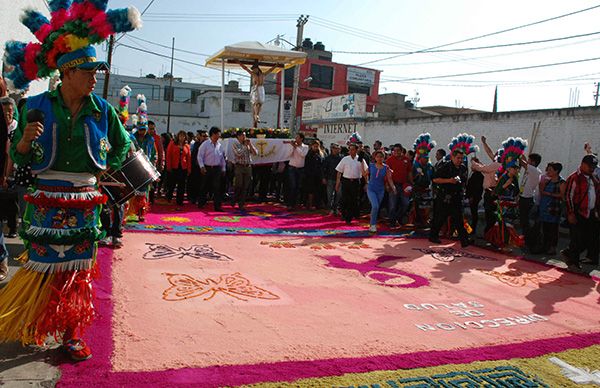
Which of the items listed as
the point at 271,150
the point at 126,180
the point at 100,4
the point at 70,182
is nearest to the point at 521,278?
the point at 126,180

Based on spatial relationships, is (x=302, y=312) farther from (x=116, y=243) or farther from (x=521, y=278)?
(x=521, y=278)

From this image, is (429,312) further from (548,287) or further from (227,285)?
(548,287)

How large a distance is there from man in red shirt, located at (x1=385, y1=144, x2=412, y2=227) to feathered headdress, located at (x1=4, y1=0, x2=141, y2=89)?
834 cm

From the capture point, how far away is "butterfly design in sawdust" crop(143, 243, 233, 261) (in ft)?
19.8

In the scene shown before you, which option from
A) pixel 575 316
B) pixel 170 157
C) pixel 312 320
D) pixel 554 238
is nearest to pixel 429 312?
pixel 312 320

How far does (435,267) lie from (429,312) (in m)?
2.25

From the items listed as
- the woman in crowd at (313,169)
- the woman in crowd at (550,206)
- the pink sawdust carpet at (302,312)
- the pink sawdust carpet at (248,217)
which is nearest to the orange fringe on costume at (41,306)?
the pink sawdust carpet at (302,312)

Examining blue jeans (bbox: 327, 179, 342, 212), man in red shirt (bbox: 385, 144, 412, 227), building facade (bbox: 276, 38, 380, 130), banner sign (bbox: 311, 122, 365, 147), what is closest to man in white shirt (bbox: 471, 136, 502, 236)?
man in red shirt (bbox: 385, 144, 412, 227)

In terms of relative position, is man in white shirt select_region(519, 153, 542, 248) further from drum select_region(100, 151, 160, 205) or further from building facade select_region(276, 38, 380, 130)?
building facade select_region(276, 38, 380, 130)

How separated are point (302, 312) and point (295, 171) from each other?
8061 mm

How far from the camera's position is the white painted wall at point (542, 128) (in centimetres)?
1363

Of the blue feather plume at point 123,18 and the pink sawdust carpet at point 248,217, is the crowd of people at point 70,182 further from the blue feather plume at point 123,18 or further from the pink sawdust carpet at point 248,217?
the pink sawdust carpet at point 248,217

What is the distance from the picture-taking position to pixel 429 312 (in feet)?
15.8

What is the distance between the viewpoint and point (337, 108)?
27.1 m
